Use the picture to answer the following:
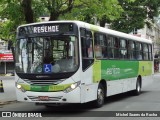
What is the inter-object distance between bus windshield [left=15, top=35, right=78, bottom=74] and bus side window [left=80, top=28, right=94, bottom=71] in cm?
45

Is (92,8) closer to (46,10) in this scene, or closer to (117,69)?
(46,10)

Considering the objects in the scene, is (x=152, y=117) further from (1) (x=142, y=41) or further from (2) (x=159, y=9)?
(2) (x=159, y=9)

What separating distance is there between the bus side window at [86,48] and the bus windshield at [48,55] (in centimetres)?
45

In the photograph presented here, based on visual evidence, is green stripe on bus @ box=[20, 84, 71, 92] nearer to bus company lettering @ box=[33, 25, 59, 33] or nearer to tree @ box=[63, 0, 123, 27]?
bus company lettering @ box=[33, 25, 59, 33]

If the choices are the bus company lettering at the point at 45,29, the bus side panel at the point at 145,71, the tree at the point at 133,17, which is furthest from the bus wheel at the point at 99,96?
the tree at the point at 133,17

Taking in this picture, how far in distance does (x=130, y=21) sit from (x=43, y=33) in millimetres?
29145

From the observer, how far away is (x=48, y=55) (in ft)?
45.4

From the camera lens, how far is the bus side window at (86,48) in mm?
14062

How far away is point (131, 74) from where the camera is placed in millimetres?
20328

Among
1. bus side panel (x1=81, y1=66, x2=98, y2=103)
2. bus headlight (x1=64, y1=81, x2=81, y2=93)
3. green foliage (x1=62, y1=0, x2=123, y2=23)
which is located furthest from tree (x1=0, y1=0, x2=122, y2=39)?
bus headlight (x1=64, y1=81, x2=81, y2=93)

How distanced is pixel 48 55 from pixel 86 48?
4.53 ft

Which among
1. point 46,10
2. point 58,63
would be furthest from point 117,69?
point 46,10

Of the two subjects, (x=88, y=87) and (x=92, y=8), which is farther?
(x=92, y=8)

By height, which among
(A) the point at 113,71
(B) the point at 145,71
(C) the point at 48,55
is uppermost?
(C) the point at 48,55
